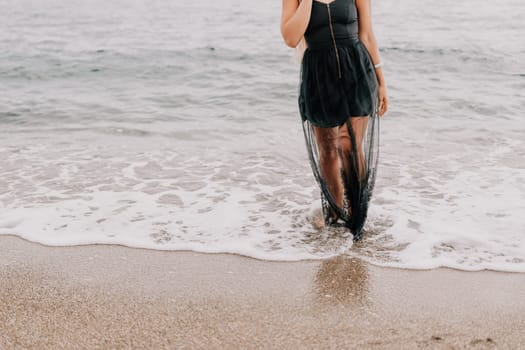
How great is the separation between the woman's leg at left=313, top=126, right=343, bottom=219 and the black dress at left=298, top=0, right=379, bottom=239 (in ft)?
0.20

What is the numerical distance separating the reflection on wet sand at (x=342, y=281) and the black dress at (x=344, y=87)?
398mm

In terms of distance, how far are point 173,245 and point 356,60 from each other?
169 centimetres

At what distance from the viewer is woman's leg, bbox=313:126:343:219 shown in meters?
3.66

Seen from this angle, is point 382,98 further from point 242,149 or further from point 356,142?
point 242,149

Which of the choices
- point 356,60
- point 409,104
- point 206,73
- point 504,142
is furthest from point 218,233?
point 206,73

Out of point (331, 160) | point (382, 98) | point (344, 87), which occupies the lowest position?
point (331, 160)

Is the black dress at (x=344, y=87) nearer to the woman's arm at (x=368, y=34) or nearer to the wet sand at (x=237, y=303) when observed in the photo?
the woman's arm at (x=368, y=34)

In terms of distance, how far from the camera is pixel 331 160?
12.4 ft

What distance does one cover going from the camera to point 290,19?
10.8 ft

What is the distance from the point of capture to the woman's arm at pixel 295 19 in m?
3.27

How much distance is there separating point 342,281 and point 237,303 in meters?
0.65

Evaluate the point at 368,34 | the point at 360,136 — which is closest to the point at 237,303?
the point at 360,136

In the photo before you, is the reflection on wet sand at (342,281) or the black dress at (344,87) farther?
the black dress at (344,87)
